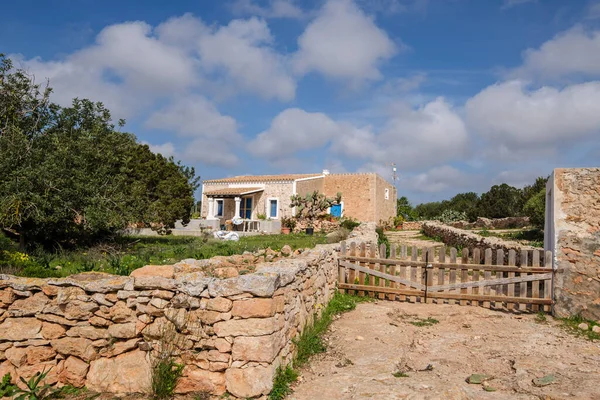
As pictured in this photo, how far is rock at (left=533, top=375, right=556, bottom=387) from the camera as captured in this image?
14.0 feet

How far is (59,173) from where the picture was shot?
10391mm

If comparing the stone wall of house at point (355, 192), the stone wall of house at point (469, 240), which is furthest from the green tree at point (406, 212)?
the stone wall of house at point (469, 240)

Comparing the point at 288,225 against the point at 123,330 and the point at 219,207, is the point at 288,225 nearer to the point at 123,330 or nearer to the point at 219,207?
the point at 219,207

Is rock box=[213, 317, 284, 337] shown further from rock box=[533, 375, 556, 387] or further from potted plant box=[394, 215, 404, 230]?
potted plant box=[394, 215, 404, 230]

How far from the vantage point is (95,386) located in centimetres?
425

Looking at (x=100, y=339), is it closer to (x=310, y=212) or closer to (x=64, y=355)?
(x=64, y=355)

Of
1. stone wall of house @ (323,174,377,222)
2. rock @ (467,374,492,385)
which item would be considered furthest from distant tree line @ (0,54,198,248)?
stone wall of house @ (323,174,377,222)

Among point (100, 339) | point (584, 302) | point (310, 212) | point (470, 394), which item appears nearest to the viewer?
point (470, 394)

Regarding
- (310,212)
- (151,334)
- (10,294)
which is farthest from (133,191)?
(310,212)

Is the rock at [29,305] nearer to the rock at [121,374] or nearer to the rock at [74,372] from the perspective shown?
the rock at [74,372]

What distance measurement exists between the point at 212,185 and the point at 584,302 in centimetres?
2891

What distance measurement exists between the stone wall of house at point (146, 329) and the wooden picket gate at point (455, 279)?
161 inches

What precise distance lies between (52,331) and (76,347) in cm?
32

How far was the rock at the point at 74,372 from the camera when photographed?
14.1 feet
